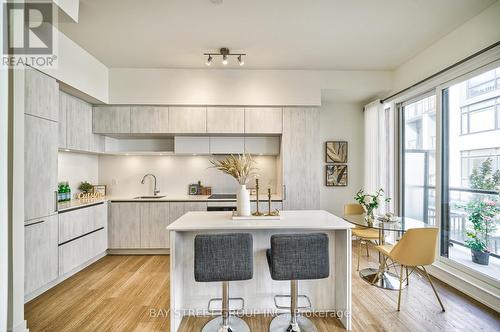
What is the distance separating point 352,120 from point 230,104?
2397 millimetres

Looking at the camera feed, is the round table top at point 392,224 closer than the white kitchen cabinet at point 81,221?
Yes

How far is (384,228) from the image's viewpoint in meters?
2.47

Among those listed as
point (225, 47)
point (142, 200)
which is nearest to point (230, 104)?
point (225, 47)

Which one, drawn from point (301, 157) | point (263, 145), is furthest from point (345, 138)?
point (263, 145)

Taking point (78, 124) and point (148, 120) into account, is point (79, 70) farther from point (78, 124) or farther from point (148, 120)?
point (148, 120)

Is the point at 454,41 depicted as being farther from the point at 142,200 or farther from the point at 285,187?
the point at 142,200

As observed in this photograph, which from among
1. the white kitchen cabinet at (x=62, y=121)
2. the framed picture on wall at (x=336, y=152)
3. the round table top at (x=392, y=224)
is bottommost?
the round table top at (x=392, y=224)

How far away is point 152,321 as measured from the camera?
223cm

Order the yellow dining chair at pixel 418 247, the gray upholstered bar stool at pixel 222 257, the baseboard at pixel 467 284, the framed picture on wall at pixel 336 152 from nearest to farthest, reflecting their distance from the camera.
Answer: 1. the gray upholstered bar stool at pixel 222 257
2. the yellow dining chair at pixel 418 247
3. the baseboard at pixel 467 284
4. the framed picture on wall at pixel 336 152

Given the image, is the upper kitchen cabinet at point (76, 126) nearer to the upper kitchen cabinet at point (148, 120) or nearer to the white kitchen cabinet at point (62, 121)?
the white kitchen cabinet at point (62, 121)

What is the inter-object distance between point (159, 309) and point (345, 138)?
4.01 meters

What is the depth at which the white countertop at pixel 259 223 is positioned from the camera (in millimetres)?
1977

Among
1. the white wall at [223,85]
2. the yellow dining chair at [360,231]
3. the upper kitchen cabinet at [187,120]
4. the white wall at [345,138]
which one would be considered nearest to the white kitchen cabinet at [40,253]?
the upper kitchen cabinet at [187,120]

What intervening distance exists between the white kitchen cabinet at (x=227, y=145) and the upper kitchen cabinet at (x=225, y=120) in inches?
8.4
